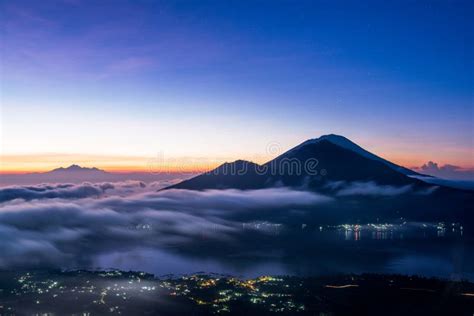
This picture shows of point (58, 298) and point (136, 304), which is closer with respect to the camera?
point (136, 304)

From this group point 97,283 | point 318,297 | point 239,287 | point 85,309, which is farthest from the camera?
point 97,283

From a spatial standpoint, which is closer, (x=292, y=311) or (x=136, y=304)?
(x=292, y=311)

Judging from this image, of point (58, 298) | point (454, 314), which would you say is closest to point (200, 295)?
point (58, 298)

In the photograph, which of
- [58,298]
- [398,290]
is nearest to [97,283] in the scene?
[58,298]

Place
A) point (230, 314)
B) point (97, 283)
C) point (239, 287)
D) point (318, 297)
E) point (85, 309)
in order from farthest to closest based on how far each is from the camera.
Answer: point (97, 283) < point (239, 287) < point (318, 297) < point (85, 309) < point (230, 314)

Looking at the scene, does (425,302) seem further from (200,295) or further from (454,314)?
(200,295)

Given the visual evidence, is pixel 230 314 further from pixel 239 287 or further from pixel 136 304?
pixel 239 287
